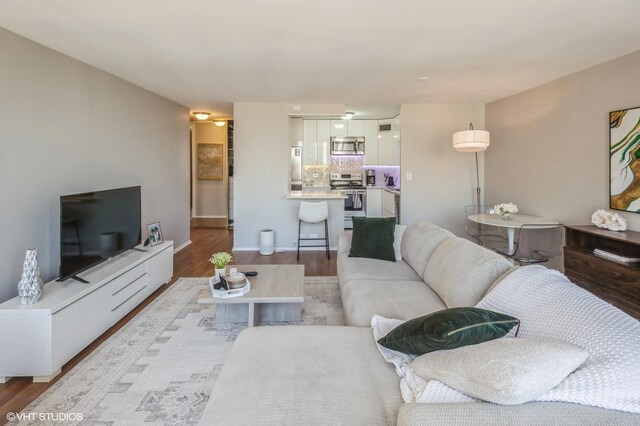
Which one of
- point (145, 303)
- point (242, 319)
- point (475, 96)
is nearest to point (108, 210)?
point (145, 303)

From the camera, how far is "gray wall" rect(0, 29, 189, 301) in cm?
263

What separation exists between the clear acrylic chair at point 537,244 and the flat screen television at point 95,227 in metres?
3.99

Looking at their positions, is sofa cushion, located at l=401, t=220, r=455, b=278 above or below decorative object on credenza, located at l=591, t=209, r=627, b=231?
below

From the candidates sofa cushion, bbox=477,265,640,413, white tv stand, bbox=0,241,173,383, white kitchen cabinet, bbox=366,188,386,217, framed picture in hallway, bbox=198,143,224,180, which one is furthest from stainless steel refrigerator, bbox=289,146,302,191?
sofa cushion, bbox=477,265,640,413

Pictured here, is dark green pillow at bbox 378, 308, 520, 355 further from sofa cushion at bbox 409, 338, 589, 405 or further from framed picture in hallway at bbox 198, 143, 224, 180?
framed picture in hallway at bbox 198, 143, 224, 180

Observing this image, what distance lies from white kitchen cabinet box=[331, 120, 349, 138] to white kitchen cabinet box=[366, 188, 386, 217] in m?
1.38

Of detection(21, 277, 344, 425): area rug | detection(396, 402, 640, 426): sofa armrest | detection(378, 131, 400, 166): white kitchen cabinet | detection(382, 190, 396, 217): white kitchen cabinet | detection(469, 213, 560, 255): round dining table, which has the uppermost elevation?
detection(378, 131, 400, 166): white kitchen cabinet

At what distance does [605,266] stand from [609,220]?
1.74 ft

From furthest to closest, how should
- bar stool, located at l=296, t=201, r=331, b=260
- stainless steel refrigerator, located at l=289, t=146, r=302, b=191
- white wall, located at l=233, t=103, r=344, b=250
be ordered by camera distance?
stainless steel refrigerator, located at l=289, t=146, r=302, b=191 < white wall, located at l=233, t=103, r=344, b=250 < bar stool, located at l=296, t=201, r=331, b=260

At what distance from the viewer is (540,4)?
2283 mm

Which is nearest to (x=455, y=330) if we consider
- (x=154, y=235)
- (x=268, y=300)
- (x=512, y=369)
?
(x=512, y=369)

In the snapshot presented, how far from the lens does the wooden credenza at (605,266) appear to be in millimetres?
2768

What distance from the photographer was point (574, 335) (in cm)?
121

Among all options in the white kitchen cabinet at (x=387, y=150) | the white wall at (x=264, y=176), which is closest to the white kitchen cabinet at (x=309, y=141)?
the white kitchen cabinet at (x=387, y=150)
